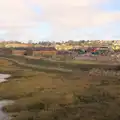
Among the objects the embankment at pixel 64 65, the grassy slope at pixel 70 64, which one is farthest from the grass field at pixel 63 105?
the grassy slope at pixel 70 64

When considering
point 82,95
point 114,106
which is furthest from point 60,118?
point 82,95

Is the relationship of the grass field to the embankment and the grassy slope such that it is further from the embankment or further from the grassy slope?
the grassy slope

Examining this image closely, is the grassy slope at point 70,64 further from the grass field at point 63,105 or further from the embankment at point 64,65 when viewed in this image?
the grass field at point 63,105

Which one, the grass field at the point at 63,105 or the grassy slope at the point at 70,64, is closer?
the grass field at the point at 63,105

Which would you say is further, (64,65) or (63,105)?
(64,65)

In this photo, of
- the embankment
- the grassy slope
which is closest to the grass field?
the embankment

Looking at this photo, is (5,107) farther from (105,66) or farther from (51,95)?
(105,66)

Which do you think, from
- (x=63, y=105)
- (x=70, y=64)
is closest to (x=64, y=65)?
(x=70, y=64)

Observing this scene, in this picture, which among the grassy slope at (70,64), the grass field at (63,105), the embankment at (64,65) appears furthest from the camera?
the grassy slope at (70,64)

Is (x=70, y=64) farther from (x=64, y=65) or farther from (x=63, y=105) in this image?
(x=63, y=105)

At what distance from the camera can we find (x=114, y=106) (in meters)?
30.5

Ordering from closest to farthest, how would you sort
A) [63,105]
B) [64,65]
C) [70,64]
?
[63,105]
[70,64]
[64,65]

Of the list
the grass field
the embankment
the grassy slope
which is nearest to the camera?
the grass field

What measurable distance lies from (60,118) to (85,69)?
5435 centimetres
